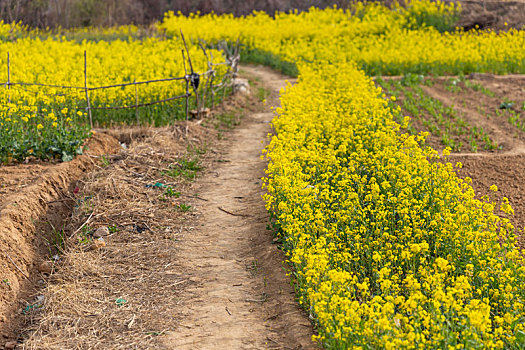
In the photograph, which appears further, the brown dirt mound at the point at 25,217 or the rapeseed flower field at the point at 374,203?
the brown dirt mound at the point at 25,217

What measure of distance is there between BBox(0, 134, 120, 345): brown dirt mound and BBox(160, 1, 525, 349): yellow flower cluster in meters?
2.89

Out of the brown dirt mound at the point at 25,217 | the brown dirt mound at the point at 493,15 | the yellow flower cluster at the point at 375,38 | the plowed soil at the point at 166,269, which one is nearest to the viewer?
the plowed soil at the point at 166,269

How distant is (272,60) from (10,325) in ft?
53.2

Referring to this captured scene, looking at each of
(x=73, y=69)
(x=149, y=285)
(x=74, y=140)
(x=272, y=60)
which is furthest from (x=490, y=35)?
(x=149, y=285)

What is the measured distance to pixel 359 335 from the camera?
4.54m

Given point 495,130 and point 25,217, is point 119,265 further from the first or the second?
point 495,130

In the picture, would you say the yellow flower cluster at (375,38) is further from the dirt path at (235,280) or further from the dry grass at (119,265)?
the dry grass at (119,265)

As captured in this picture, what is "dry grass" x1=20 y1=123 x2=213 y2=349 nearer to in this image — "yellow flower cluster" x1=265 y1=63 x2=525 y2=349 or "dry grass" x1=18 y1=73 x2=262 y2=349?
"dry grass" x1=18 y1=73 x2=262 y2=349

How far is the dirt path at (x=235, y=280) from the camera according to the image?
17.5 feet

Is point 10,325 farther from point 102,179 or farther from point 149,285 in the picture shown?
point 102,179

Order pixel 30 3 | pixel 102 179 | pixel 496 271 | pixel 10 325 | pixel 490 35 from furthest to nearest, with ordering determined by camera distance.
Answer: pixel 30 3
pixel 490 35
pixel 102 179
pixel 10 325
pixel 496 271

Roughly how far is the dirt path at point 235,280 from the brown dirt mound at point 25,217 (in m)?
1.75

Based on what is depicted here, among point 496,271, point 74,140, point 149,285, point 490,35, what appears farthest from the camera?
point 490,35

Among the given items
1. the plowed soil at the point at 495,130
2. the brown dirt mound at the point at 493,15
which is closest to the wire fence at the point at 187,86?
the plowed soil at the point at 495,130
